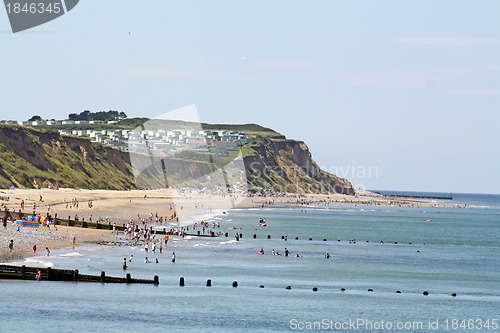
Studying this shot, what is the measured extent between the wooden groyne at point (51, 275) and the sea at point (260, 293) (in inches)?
26.7

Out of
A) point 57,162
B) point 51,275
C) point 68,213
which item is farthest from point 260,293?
point 57,162

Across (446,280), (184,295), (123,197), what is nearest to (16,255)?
(184,295)

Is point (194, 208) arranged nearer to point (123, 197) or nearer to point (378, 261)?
point (123, 197)

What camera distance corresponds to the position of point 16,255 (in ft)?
161

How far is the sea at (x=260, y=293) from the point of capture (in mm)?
35781

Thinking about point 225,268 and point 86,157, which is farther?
Result: point 86,157

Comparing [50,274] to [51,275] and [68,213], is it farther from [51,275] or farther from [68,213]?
[68,213]

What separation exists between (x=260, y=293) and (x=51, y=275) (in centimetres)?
1362

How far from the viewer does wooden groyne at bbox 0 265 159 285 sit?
41.7 m

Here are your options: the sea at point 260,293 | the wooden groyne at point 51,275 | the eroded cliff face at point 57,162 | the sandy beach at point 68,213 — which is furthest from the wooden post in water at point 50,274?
the eroded cliff face at point 57,162

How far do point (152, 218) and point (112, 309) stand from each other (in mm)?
59254

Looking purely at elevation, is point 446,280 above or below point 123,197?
below

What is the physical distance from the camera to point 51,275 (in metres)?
42.4

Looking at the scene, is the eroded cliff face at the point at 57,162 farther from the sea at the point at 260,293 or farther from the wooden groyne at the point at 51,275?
the wooden groyne at the point at 51,275
